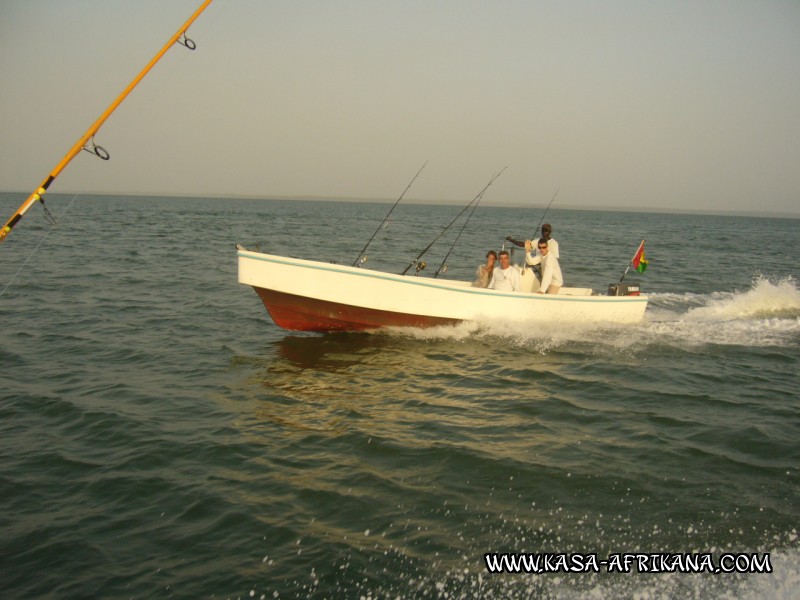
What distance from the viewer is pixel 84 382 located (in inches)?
348

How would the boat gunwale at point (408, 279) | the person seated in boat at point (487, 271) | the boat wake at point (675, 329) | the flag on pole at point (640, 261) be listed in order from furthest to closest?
1. the flag on pole at point (640, 261)
2. the person seated in boat at point (487, 271)
3. the boat wake at point (675, 329)
4. the boat gunwale at point (408, 279)

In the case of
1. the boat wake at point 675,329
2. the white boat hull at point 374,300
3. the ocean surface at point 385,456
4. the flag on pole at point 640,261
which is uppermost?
the flag on pole at point 640,261

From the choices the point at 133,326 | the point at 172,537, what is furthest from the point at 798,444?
the point at 133,326

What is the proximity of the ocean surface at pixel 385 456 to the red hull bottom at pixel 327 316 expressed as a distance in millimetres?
292

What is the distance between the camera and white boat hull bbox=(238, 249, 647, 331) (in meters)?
10.6

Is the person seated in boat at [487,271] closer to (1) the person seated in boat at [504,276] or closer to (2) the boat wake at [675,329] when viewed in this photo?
(1) the person seated in boat at [504,276]

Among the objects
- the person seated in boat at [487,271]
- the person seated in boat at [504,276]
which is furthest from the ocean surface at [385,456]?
the person seated in boat at [487,271]

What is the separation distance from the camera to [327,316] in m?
11.2

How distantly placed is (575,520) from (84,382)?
7.03 metres

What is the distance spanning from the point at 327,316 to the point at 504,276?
136 inches

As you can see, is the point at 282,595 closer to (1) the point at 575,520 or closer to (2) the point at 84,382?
(1) the point at 575,520

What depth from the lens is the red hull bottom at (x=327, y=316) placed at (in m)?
11.0

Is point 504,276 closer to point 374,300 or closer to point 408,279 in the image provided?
point 408,279

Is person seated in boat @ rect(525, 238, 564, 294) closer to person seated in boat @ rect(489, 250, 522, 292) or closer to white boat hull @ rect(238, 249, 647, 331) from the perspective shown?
white boat hull @ rect(238, 249, 647, 331)
